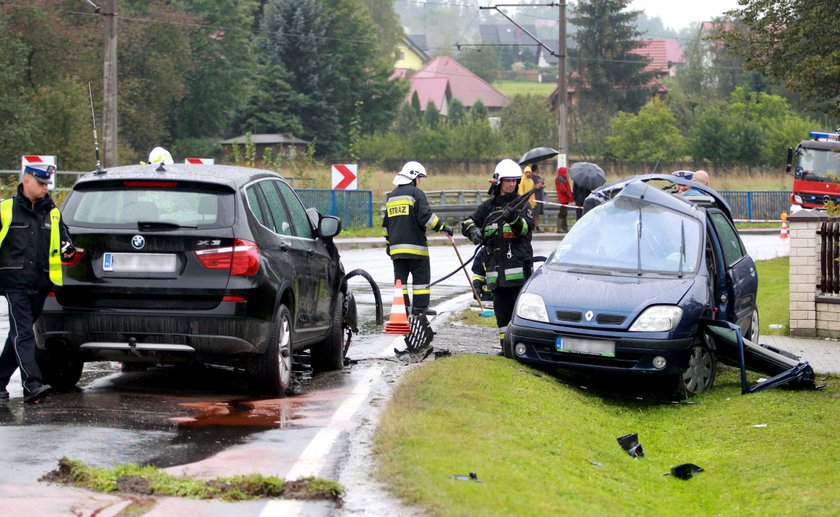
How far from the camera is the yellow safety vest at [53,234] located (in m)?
9.02

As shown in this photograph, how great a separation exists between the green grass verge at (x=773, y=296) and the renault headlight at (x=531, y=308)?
6.16m

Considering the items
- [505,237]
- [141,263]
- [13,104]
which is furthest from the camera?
[13,104]

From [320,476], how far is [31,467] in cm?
153

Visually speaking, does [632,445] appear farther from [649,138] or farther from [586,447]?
[649,138]

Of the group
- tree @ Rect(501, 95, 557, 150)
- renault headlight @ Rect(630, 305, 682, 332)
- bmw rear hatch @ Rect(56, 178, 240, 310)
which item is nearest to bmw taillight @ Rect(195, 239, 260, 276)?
bmw rear hatch @ Rect(56, 178, 240, 310)

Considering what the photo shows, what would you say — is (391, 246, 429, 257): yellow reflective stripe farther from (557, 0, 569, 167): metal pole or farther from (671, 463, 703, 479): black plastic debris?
(557, 0, 569, 167): metal pole

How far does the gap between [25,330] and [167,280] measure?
103 centimetres

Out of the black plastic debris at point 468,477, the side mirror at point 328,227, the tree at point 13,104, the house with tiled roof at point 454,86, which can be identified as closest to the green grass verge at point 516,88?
the house with tiled roof at point 454,86

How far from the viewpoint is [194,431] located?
810 cm

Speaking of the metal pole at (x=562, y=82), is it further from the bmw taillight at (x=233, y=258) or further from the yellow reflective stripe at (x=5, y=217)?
the yellow reflective stripe at (x=5, y=217)

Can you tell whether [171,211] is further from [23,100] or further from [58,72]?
[58,72]

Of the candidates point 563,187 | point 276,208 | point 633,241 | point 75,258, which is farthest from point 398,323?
point 563,187

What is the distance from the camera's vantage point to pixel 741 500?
24.3 feet

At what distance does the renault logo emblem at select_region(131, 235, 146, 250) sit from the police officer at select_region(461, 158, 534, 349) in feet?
13.7
